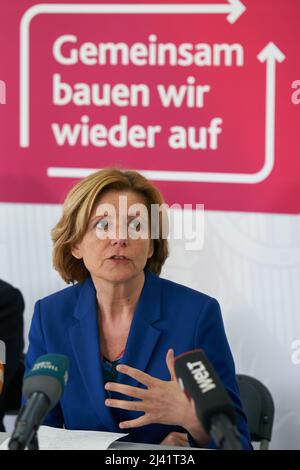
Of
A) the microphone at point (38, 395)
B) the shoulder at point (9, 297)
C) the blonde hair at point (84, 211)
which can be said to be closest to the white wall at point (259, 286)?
the shoulder at point (9, 297)

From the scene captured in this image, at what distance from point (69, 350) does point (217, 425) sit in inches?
37.5

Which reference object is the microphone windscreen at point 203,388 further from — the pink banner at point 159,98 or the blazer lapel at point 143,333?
the pink banner at point 159,98

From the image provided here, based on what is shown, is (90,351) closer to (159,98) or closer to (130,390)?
(130,390)

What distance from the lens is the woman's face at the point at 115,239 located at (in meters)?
2.03

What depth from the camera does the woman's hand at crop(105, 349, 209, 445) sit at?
1815 mm

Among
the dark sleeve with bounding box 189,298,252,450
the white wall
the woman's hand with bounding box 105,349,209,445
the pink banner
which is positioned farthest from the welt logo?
the woman's hand with bounding box 105,349,209,445

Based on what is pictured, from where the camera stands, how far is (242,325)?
3.02 m

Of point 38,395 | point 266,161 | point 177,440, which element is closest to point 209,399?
point 38,395

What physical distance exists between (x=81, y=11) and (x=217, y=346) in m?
1.70

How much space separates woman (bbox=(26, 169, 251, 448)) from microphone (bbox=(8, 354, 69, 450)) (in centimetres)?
55

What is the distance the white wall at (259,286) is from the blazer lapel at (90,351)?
3.20 feet

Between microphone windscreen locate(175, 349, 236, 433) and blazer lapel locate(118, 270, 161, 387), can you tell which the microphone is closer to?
microphone windscreen locate(175, 349, 236, 433)
